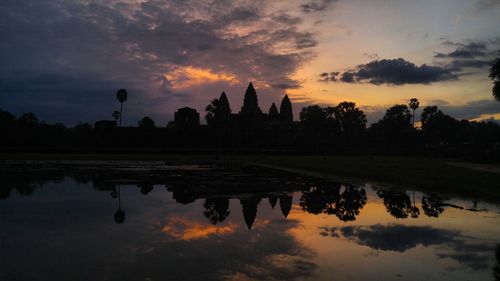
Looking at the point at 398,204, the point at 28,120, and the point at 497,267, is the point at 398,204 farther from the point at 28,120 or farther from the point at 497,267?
the point at 28,120

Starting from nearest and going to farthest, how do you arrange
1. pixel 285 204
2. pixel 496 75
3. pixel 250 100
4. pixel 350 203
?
pixel 285 204 < pixel 350 203 < pixel 496 75 < pixel 250 100

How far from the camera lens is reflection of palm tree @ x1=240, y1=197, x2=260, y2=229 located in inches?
410

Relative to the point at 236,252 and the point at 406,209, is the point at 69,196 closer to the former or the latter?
the point at 236,252

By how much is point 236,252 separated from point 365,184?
48.8 feet

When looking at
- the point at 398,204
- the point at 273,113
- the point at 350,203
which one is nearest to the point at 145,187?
the point at 350,203

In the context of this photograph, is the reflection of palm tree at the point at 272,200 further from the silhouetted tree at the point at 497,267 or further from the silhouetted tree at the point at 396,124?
the silhouetted tree at the point at 396,124

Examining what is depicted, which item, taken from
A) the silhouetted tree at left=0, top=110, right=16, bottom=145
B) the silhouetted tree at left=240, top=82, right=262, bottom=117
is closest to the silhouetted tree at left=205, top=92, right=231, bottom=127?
the silhouetted tree at left=240, top=82, right=262, bottom=117

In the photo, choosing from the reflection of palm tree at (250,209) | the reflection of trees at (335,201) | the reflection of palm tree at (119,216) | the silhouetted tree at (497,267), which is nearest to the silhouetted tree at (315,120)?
the reflection of trees at (335,201)

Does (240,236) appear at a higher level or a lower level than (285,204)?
higher

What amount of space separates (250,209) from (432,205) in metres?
6.21

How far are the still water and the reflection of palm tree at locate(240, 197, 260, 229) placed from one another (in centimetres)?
3

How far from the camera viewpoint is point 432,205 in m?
13.6

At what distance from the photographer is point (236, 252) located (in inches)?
285

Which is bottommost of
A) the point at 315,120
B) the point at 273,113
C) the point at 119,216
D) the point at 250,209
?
the point at 250,209
